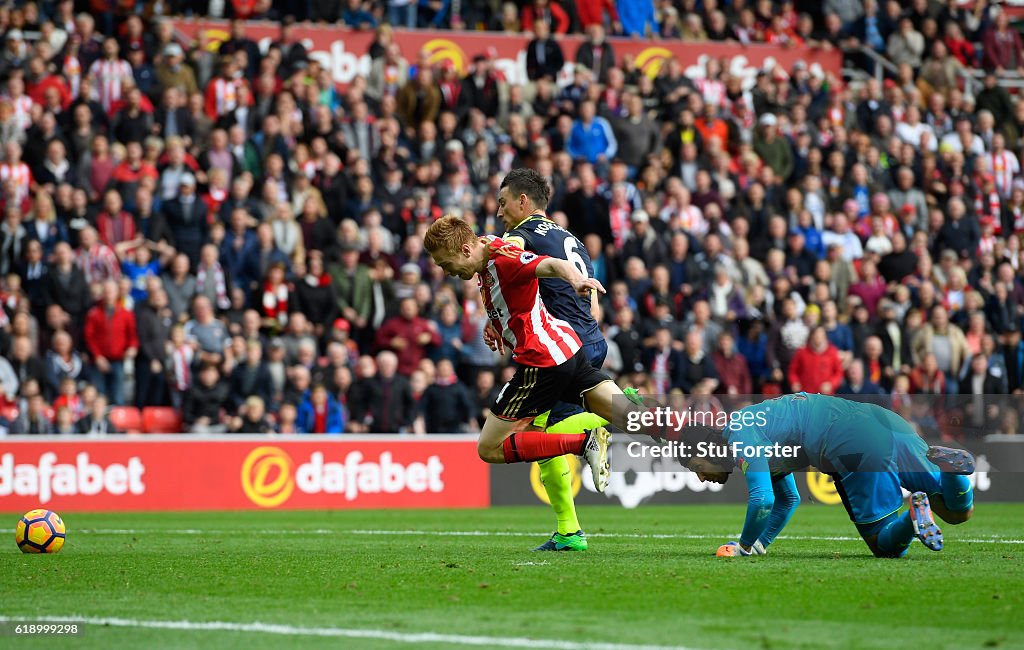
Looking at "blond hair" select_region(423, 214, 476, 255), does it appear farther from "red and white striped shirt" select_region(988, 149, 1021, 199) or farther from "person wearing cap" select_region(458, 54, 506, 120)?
"red and white striped shirt" select_region(988, 149, 1021, 199)

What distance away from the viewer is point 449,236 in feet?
31.5

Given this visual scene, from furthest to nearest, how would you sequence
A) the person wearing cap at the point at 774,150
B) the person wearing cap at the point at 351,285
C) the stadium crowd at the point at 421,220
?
the person wearing cap at the point at 774,150
the person wearing cap at the point at 351,285
the stadium crowd at the point at 421,220

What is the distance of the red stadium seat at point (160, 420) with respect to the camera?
59.2 ft

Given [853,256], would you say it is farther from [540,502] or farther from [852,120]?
[540,502]

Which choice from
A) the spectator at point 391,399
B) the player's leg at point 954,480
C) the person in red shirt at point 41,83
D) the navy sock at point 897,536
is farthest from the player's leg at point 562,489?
the person in red shirt at point 41,83

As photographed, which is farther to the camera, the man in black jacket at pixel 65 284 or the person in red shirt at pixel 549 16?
the person in red shirt at pixel 549 16

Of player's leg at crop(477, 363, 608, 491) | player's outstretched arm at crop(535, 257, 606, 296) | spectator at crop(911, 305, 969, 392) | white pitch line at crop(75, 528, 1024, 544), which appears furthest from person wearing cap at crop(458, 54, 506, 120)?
player's outstretched arm at crop(535, 257, 606, 296)

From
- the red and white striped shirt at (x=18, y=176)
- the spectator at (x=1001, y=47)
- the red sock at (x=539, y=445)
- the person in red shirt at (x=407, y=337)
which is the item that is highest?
the spectator at (x=1001, y=47)

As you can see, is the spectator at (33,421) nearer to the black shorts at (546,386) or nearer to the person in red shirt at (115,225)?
the person in red shirt at (115,225)

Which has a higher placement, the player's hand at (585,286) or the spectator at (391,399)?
the player's hand at (585,286)

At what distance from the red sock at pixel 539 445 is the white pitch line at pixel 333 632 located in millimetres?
A: 3793

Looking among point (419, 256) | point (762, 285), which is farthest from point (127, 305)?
point (762, 285)

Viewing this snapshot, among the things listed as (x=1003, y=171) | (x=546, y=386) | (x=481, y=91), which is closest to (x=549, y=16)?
(x=481, y=91)

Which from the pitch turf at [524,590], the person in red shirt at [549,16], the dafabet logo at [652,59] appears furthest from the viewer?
the dafabet logo at [652,59]
